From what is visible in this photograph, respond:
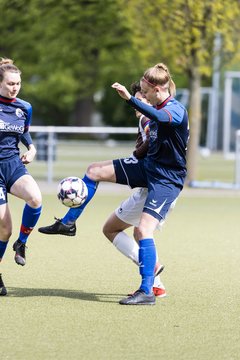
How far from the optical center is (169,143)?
859 cm

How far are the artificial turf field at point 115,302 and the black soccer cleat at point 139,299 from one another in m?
0.07

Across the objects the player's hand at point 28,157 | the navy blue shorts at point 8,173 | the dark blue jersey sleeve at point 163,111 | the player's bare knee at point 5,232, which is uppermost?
the dark blue jersey sleeve at point 163,111

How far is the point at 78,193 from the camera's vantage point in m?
8.75

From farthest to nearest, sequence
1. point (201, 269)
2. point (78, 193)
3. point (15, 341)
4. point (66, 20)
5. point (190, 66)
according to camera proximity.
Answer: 1. point (66, 20)
2. point (190, 66)
3. point (201, 269)
4. point (78, 193)
5. point (15, 341)

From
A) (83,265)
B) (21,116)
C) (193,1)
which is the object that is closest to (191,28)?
(193,1)

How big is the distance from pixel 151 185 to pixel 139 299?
0.93 m

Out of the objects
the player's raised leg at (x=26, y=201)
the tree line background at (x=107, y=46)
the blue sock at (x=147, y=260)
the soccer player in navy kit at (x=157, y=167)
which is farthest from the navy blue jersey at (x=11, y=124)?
the tree line background at (x=107, y=46)

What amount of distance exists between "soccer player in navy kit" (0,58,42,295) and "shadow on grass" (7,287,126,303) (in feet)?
0.67

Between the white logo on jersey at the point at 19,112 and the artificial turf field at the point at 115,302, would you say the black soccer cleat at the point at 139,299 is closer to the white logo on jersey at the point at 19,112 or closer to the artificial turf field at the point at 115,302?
the artificial turf field at the point at 115,302

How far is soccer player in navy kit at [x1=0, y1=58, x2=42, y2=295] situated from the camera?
8930 mm

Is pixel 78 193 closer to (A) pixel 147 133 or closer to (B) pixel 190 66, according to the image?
(A) pixel 147 133

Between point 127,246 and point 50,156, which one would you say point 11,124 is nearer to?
point 127,246

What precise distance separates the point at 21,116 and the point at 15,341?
106 inches

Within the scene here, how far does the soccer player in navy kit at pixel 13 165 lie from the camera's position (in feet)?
29.3
